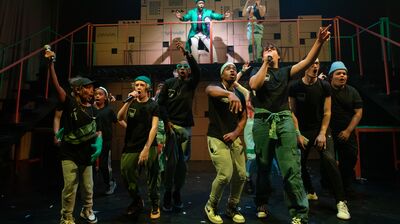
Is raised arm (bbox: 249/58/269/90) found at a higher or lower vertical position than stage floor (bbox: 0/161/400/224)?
higher

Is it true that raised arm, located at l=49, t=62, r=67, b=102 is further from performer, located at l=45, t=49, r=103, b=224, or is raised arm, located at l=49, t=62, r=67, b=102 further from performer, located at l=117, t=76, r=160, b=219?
performer, located at l=117, t=76, r=160, b=219

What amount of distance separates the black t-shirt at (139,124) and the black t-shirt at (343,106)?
231 cm

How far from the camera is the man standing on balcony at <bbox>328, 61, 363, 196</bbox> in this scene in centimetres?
322

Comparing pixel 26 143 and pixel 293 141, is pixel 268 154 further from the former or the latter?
pixel 26 143

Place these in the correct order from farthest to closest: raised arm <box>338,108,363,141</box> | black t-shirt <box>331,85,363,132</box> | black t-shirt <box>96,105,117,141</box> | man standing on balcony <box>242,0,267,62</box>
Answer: man standing on balcony <box>242,0,267,62</box> → black t-shirt <box>96,105,117,141</box> → black t-shirt <box>331,85,363,132</box> → raised arm <box>338,108,363,141</box>

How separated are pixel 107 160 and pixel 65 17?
24.4 feet

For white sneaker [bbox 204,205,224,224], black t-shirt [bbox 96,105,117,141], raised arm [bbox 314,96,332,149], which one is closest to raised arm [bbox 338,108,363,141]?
raised arm [bbox 314,96,332,149]

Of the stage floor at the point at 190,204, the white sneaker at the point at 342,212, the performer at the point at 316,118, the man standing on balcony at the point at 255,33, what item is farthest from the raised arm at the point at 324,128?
the man standing on balcony at the point at 255,33

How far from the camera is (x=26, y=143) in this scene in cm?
745

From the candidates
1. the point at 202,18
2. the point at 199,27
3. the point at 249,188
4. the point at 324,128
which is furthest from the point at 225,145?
the point at 202,18

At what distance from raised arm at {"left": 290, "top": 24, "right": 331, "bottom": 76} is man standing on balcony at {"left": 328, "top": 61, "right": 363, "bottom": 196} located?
48.8 inches

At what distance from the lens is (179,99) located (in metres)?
3.03

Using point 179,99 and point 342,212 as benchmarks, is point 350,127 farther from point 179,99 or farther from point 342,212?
point 179,99

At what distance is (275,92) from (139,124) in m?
1.43
